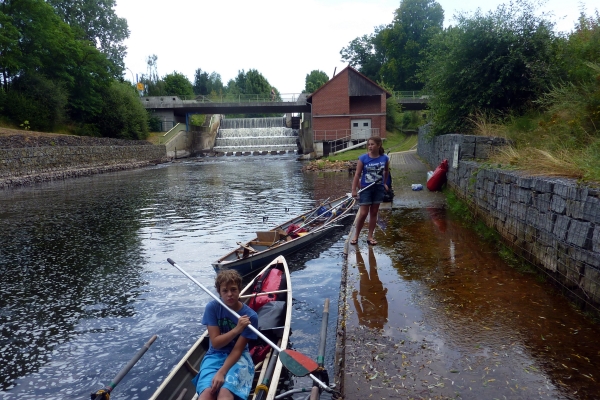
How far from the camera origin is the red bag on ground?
15914 mm

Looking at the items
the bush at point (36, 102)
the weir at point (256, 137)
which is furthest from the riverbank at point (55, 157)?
the weir at point (256, 137)

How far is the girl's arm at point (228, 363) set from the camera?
13.8 ft

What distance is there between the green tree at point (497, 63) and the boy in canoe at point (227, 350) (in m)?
13.5

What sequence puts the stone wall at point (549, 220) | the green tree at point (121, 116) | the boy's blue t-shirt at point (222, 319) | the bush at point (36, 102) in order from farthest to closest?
1. the green tree at point (121, 116)
2. the bush at point (36, 102)
3. the stone wall at point (549, 220)
4. the boy's blue t-shirt at point (222, 319)

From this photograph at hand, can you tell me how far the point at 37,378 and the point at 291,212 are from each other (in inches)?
428

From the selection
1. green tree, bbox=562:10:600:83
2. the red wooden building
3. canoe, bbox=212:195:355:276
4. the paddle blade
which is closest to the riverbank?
the red wooden building

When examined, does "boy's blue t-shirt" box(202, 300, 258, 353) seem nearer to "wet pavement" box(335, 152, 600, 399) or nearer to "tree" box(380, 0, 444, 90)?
"wet pavement" box(335, 152, 600, 399)

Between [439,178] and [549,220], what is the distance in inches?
383

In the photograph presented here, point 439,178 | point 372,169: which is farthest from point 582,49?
point 372,169

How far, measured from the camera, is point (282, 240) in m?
10.6

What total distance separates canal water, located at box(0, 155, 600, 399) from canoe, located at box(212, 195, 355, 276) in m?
0.43

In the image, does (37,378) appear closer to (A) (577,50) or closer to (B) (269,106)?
(A) (577,50)

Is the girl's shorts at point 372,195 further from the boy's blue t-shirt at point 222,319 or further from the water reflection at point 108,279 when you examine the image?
the boy's blue t-shirt at point 222,319

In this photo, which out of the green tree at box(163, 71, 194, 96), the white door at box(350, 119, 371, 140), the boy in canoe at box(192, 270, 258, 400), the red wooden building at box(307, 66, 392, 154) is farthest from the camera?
the green tree at box(163, 71, 194, 96)
